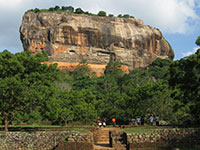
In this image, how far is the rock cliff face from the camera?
7956cm

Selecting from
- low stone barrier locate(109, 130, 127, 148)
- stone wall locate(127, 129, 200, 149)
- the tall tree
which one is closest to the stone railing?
stone wall locate(127, 129, 200, 149)

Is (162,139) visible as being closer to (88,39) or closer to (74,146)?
(74,146)

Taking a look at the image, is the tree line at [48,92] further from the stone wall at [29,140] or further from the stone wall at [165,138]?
the stone wall at [165,138]

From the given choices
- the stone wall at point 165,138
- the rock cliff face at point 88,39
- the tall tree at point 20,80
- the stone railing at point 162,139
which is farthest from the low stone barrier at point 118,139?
the rock cliff face at point 88,39

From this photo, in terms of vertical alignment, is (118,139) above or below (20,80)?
below

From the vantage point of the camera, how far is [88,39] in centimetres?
8225

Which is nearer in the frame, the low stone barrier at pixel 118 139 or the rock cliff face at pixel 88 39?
the low stone barrier at pixel 118 139

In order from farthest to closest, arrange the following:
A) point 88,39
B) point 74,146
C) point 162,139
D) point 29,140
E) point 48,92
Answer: point 88,39 → point 48,92 → point 29,140 → point 162,139 → point 74,146

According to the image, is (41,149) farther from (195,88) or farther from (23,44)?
(23,44)

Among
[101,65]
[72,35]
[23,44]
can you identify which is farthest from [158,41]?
[23,44]

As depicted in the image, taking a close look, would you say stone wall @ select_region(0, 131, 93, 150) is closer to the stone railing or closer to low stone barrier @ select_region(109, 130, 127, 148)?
low stone barrier @ select_region(109, 130, 127, 148)

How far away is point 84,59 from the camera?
82.8 m

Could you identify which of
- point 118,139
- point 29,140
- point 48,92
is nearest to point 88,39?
point 48,92

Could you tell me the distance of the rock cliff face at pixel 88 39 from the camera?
261 ft
